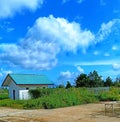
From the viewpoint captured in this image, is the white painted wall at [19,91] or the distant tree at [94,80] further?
the distant tree at [94,80]

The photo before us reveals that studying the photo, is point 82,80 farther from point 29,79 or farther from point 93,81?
point 29,79

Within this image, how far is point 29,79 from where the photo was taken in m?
42.9

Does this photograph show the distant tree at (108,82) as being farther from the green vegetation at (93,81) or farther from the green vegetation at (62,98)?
the green vegetation at (62,98)

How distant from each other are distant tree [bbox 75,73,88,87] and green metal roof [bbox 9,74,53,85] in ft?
24.7

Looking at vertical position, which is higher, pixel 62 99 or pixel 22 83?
pixel 22 83

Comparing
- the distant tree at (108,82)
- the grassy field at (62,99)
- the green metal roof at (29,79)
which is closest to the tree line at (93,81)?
the distant tree at (108,82)

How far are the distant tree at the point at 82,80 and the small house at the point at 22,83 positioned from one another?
7378 mm

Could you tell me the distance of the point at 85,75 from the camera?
1986 inches

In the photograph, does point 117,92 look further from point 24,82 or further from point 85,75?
point 85,75

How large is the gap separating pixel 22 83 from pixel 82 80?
1266cm

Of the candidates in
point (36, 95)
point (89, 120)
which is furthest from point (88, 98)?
point (89, 120)

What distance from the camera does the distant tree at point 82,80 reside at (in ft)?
164

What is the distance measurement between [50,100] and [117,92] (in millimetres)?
10565

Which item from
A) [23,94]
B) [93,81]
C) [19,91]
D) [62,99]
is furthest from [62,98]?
[93,81]
